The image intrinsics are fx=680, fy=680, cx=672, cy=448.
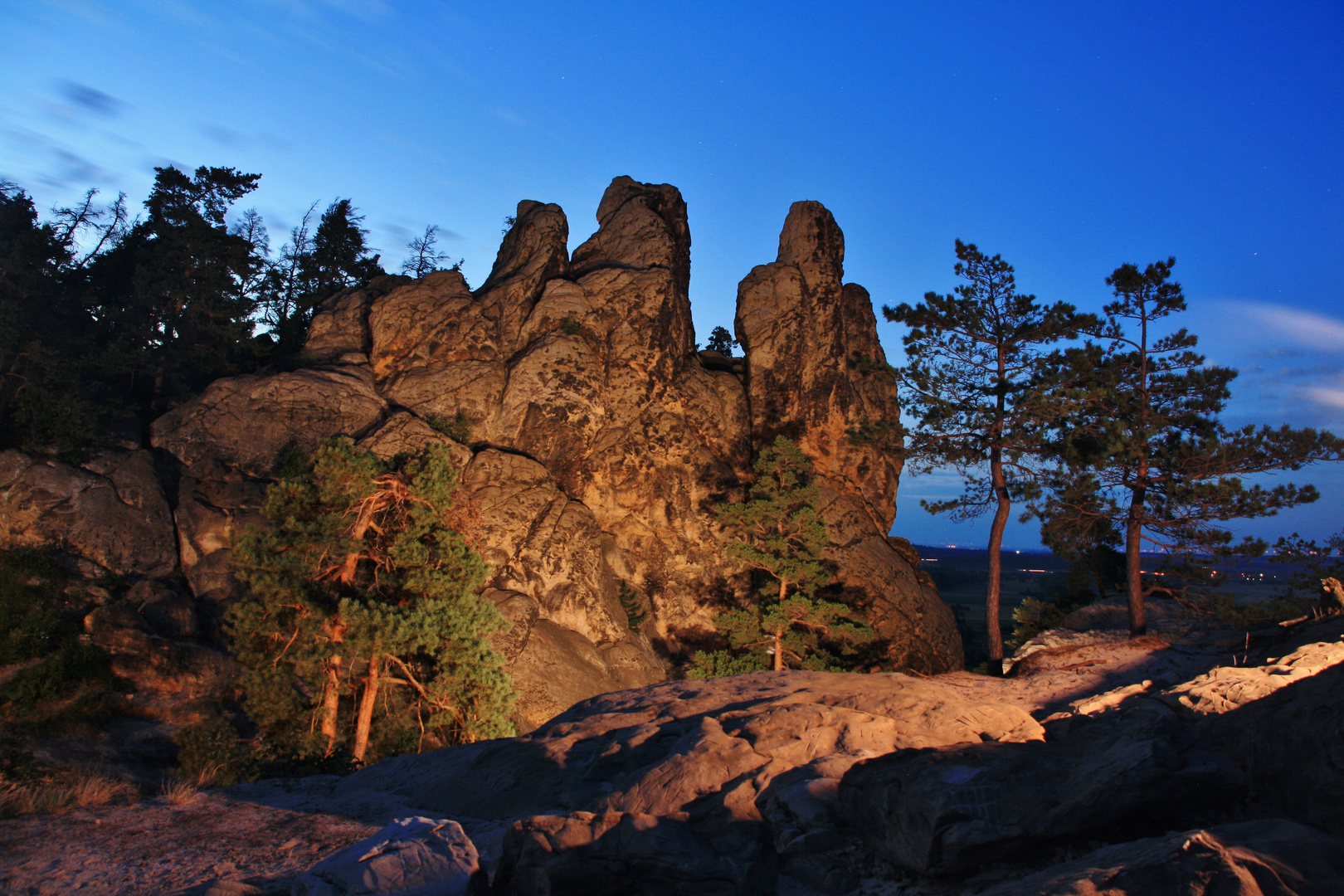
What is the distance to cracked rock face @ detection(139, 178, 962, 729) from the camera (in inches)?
1124

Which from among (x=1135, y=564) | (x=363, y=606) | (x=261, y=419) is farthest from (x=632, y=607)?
(x=1135, y=564)

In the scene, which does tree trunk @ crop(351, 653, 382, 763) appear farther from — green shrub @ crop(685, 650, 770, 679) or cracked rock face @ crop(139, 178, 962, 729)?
green shrub @ crop(685, 650, 770, 679)

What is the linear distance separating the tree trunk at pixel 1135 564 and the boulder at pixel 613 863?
1785cm

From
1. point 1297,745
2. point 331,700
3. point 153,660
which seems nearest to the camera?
point 1297,745

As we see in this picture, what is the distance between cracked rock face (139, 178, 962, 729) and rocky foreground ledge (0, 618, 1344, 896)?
16.8 m

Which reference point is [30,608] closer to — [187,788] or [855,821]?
[187,788]

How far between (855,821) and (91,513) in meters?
29.7

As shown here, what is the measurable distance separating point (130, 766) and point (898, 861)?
18.5 metres

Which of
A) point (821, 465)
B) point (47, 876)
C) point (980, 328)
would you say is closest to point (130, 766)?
point (47, 876)

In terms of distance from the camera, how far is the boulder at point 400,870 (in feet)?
15.2

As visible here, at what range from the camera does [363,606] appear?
50.0 ft

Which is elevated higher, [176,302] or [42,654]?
[176,302]

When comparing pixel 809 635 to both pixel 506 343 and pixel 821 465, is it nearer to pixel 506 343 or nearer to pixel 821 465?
pixel 821 465

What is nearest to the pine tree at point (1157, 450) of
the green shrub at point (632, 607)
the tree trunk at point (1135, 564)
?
the tree trunk at point (1135, 564)
